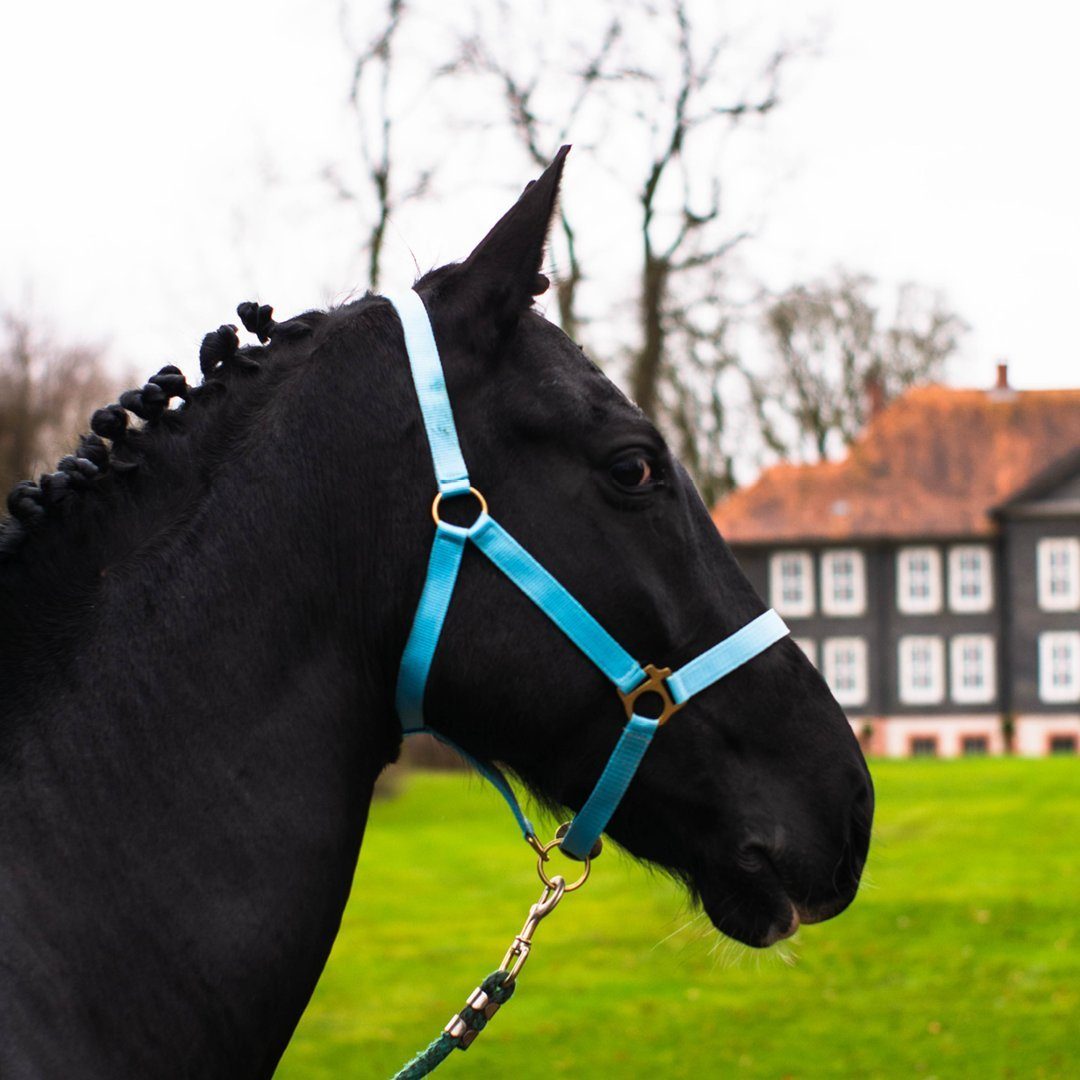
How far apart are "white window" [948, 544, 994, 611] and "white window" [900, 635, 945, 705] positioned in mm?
1752

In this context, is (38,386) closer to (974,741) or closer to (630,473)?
(630,473)

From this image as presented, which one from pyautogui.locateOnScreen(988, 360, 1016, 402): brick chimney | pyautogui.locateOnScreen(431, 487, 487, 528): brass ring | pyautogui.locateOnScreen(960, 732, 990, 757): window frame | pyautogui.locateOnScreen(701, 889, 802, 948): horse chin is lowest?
pyautogui.locateOnScreen(960, 732, 990, 757): window frame

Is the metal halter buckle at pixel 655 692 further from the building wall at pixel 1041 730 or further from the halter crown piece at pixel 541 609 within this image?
the building wall at pixel 1041 730

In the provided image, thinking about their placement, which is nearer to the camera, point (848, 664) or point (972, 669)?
point (972, 669)

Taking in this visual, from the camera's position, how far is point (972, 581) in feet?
171

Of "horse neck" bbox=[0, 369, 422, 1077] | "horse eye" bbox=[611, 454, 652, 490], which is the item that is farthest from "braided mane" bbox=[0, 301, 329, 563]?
"horse eye" bbox=[611, 454, 652, 490]

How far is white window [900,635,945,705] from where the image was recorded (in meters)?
51.8

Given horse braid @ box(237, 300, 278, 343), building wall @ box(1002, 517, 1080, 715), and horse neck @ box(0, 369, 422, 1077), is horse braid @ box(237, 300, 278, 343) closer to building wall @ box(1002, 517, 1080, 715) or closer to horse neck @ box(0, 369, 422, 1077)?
horse neck @ box(0, 369, 422, 1077)

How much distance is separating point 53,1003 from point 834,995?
9.61 metres

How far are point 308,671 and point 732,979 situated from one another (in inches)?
391

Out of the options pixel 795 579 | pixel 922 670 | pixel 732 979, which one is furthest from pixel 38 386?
pixel 922 670

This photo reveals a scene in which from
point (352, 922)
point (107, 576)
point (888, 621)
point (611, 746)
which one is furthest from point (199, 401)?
point (888, 621)

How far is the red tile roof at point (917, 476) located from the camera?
2039 inches

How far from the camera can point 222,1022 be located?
2027 mm
